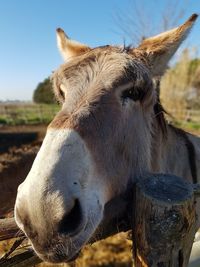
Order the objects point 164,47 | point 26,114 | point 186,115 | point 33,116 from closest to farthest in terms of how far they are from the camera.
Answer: point 164,47, point 186,115, point 33,116, point 26,114

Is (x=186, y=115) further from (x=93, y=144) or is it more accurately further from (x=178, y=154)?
(x=93, y=144)

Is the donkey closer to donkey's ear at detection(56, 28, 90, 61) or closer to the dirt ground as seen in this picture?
donkey's ear at detection(56, 28, 90, 61)

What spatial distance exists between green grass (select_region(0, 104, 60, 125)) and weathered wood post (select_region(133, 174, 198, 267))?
25652 mm

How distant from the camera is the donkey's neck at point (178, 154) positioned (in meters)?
2.95

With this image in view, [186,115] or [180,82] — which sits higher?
[180,82]

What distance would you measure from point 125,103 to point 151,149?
0.55m

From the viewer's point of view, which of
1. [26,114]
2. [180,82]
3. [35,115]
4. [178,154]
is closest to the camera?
[178,154]

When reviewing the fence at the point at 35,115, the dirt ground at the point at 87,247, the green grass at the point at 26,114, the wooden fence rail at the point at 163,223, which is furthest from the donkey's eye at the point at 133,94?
the green grass at the point at 26,114

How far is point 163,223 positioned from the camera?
1.53 meters

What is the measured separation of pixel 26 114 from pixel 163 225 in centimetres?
3118

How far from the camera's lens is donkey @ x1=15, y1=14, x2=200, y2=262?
4.94 feet

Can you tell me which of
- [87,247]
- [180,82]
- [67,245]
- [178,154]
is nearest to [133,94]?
[67,245]

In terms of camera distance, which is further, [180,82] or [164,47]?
[180,82]

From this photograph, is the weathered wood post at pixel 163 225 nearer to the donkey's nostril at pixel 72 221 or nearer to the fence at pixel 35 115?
the donkey's nostril at pixel 72 221
